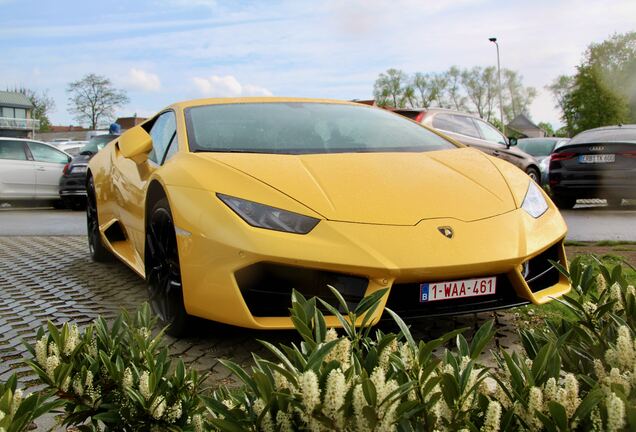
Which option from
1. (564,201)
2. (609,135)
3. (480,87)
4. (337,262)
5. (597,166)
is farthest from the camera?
(480,87)

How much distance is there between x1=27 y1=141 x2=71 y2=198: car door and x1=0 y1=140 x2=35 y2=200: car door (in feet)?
0.39

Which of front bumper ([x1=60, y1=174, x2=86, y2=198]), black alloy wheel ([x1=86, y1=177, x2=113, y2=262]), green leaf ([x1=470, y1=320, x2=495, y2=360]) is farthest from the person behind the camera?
front bumper ([x1=60, y1=174, x2=86, y2=198])

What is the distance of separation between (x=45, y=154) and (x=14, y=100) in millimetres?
93441

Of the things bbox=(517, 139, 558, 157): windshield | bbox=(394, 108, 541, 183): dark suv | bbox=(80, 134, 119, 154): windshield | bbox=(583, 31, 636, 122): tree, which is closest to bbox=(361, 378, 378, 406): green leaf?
bbox=(394, 108, 541, 183): dark suv

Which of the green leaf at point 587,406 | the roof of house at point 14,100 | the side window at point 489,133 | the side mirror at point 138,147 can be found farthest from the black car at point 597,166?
the roof of house at point 14,100

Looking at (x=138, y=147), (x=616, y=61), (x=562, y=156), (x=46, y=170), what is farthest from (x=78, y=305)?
(x=616, y=61)

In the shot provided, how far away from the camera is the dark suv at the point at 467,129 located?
11.5 meters

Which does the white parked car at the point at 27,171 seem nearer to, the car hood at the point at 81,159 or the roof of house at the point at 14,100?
the car hood at the point at 81,159

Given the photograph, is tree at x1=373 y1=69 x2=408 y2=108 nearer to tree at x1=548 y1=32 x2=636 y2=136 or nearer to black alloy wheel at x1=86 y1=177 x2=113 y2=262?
tree at x1=548 y1=32 x2=636 y2=136

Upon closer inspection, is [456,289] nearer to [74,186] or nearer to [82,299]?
[82,299]

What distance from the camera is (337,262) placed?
3.12m

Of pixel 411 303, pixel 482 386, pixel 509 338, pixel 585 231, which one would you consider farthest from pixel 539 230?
pixel 585 231

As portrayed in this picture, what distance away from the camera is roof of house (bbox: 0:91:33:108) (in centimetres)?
9931

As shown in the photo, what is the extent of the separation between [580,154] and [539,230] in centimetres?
880
